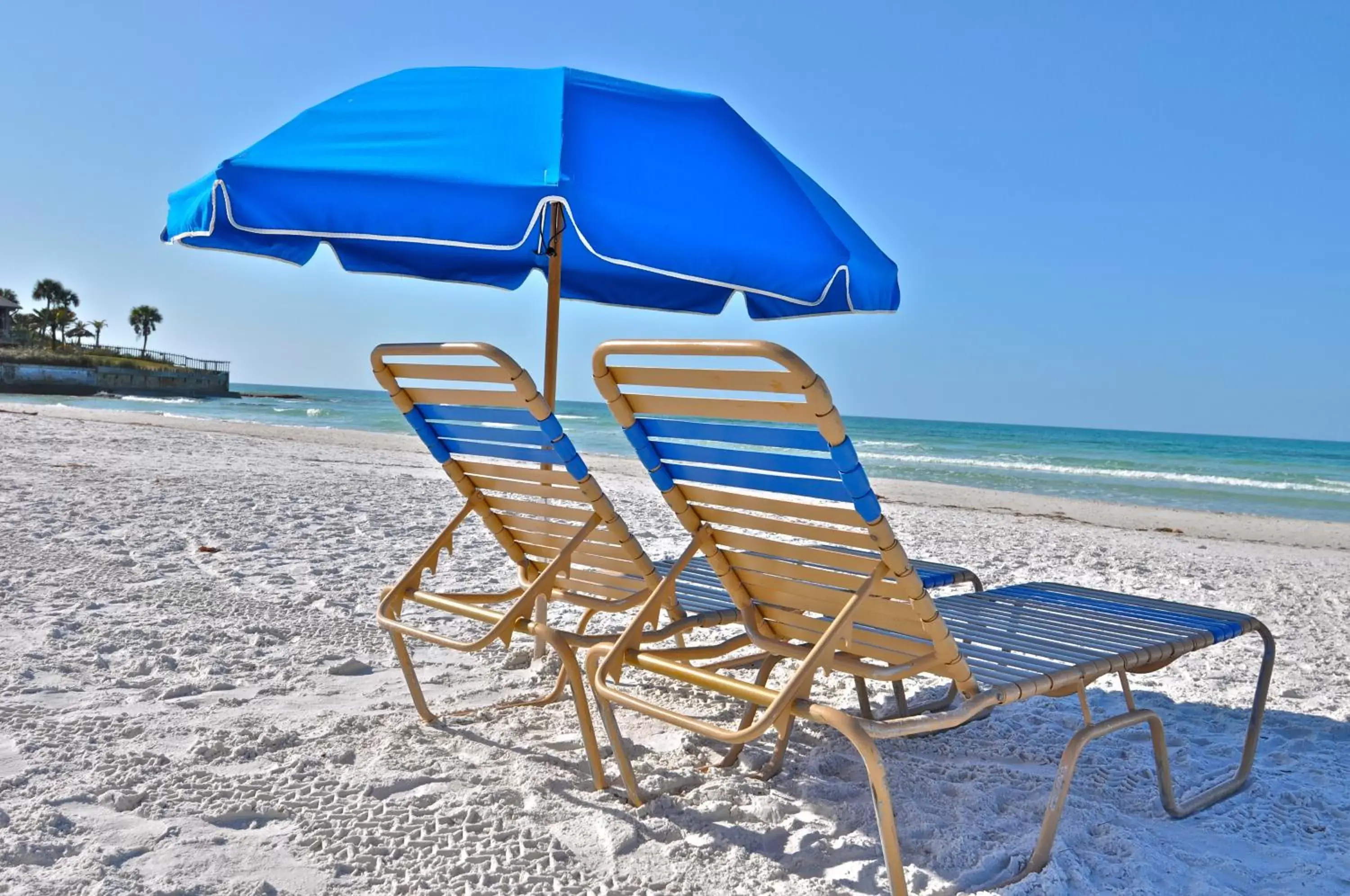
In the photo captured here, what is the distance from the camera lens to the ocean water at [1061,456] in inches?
754

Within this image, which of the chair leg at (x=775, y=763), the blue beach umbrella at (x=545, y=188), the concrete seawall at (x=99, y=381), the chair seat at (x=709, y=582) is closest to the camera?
the blue beach umbrella at (x=545, y=188)

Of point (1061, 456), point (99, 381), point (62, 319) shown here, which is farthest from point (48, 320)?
point (1061, 456)

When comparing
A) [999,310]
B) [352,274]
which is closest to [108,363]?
[999,310]

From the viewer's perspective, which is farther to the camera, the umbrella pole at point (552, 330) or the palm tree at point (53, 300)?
the palm tree at point (53, 300)

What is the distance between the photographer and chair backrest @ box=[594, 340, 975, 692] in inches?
72.1

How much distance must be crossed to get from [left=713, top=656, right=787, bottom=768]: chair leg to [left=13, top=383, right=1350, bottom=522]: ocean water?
15.2 meters

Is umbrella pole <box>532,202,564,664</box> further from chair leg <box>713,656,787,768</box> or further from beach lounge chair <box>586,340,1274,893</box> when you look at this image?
beach lounge chair <box>586,340,1274,893</box>

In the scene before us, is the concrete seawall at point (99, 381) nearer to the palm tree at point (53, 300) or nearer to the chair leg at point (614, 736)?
the palm tree at point (53, 300)

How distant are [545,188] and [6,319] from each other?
59876mm

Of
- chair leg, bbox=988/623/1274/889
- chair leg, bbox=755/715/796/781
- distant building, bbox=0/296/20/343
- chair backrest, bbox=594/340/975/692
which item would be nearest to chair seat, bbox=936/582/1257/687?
chair leg, bbox=988/623/1274/889

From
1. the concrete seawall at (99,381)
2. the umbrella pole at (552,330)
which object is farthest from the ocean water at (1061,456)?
the umbrella pole at (552,330)

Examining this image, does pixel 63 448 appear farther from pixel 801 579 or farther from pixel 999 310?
pixel 999 310

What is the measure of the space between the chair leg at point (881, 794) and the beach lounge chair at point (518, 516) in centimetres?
64

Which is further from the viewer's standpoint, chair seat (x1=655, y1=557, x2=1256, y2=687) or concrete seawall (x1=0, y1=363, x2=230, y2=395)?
concrete seawall (x1=0, y1=363, x2=230, y2=395)
